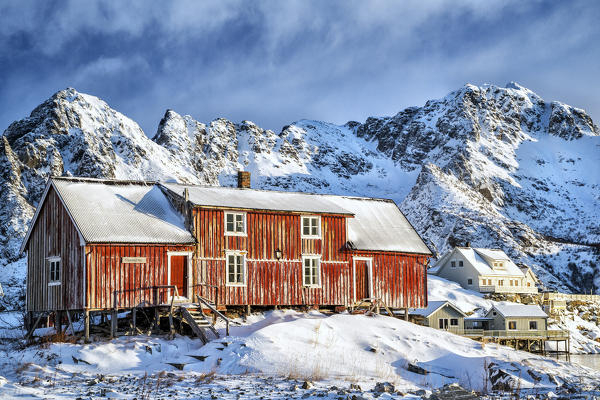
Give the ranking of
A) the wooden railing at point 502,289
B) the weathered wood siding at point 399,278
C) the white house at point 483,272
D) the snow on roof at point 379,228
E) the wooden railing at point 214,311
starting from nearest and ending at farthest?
the wooden railing at point 214,311
the weathered wood siding at point 399,278
the snow on roof at point 379,228
the wooden railing at point 502,289
the white house at point 483,272

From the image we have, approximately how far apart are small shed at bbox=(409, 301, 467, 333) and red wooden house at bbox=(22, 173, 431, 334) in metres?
26.3

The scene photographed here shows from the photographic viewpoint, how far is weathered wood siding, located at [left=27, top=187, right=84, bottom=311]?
34.4m

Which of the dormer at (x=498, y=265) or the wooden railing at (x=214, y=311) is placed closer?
the wooden railing at (x=214, y=311)

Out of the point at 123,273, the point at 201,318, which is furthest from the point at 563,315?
the point at 123,273

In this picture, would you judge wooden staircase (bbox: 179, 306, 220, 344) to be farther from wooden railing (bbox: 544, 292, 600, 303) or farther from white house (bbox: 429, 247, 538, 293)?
wooden railing (bbox: 544, 292, 600, 303)

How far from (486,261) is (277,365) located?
85.0m

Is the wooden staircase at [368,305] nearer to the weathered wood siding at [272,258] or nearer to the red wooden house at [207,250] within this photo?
the red wooden house at [207,250]

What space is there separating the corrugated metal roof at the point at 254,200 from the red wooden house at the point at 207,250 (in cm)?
8

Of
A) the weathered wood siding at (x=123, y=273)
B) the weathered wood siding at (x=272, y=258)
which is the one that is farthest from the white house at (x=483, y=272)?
the weathered wood siding at (x=123, y=273)

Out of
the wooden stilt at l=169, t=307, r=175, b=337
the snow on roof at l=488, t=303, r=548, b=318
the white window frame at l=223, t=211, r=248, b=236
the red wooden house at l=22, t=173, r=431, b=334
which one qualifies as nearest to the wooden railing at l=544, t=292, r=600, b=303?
the snow on roof at l=488, t=303, r=548, b=318

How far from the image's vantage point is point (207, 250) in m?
37.4

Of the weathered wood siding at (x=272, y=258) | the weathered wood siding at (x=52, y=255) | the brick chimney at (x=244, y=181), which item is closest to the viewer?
the weathered wood siding at (x=52, y=255)

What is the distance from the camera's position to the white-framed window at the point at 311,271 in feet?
133

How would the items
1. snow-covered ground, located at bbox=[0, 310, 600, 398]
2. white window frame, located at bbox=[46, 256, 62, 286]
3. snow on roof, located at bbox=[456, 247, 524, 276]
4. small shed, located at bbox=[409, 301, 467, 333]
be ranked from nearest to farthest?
snow-covered ground, located at bbox=[0, 310, 600, 398] < white window frame, located at bbox=[46, 256, 62, 286] < small shed, located at bbox=[409, 301, 467, 333] < snow on roof, located at bbox=[456, 247, 524, 276]
